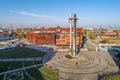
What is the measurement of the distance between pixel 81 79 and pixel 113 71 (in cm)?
915

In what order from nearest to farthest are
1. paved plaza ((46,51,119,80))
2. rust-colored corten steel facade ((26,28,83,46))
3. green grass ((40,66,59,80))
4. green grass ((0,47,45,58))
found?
green grass ((40,66,59,80)) < paved plaza ((46,51,119,80)) < green grass ((0,47,45,58)) < rust-colored corten steel facade ((26,28,83,46))

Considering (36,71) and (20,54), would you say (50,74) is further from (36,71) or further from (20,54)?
(20,54)

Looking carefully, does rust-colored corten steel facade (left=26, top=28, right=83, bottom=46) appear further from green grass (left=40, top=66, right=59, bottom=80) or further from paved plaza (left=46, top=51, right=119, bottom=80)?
green grass (left=40, top=66, right=59, bottom=80)

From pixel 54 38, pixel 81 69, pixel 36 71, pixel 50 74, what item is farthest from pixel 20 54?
pixel 81 69

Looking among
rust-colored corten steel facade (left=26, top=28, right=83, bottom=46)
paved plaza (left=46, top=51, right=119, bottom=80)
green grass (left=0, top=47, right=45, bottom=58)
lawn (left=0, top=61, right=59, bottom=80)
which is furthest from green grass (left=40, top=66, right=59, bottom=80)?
rust-colored corten steel facade (left=26, top=28, right=83, bottom=46)

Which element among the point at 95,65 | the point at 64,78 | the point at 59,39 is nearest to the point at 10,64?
the point at 64,78

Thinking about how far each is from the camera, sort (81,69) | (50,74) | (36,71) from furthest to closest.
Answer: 1. (36,71)
2. (81,69)
3. (50,74)

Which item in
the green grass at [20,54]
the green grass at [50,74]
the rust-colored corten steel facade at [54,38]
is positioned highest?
the rust-colored corten steel facade at [54,38]

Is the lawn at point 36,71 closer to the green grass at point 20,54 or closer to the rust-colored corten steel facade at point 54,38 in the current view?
the green grass at point 20,54

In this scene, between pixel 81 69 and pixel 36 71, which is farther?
pixel 36 71

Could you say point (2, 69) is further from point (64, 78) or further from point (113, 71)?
point (113, 71)

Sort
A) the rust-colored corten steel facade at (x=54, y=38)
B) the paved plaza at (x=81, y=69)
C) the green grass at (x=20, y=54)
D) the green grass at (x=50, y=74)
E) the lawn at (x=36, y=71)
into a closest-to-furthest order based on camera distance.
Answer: the green grass at (x=50, y=74) < the lawn at (x=36, y=71) < the paved plaza at (x=81, y=69) < the green grass at (x=20, y=54) < the rust-colored corten steel facade at (x=54, y=38)

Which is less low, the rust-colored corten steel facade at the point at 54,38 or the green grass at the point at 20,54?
the rust-colored corten steel facade at the point at 54,38

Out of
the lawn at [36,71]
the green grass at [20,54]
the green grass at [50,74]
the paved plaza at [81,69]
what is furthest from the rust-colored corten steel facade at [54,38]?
the green grass at [50,74]
